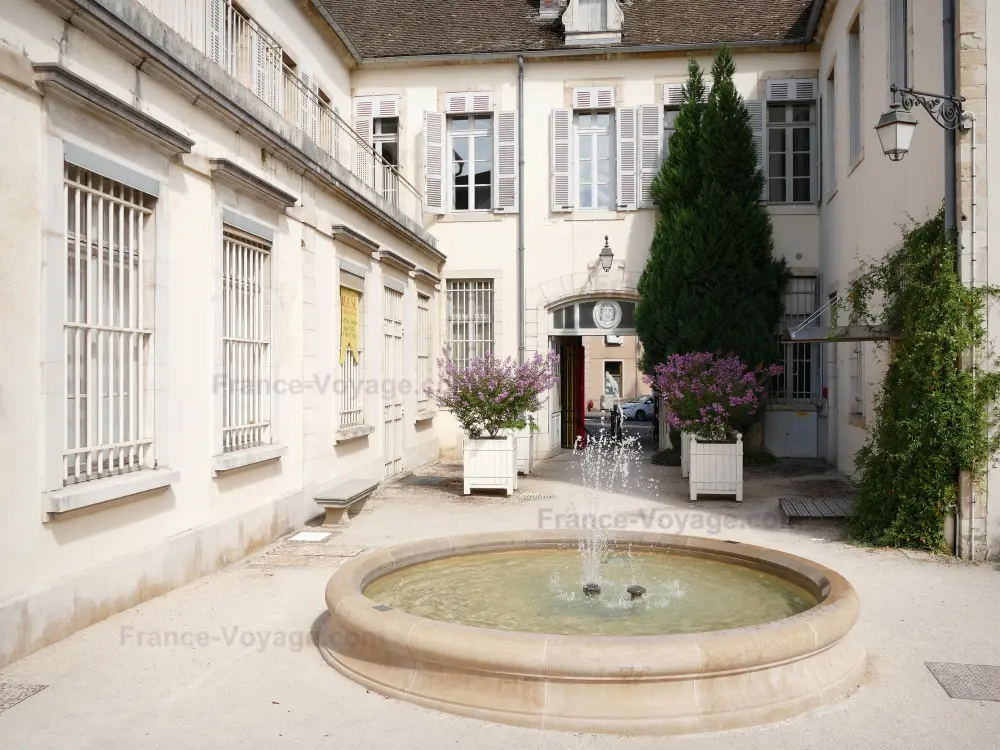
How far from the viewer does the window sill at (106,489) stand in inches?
207

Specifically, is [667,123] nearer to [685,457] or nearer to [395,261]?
[395,261]

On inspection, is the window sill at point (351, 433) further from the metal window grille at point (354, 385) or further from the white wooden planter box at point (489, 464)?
the white wooden planter box at point (489, 464)

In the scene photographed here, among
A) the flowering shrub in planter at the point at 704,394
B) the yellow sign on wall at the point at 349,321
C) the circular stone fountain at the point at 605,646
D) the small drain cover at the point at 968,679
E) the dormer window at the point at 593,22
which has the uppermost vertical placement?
the dormer window at the point at 593,22

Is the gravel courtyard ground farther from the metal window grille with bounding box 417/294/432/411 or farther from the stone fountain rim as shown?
the metal window grille with bounding box 417/294/432/411

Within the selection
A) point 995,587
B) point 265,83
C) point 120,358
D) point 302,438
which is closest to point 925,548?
point 995,587

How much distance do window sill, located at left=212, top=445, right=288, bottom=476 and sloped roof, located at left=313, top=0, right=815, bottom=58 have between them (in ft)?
31.3

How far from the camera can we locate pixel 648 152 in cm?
1542

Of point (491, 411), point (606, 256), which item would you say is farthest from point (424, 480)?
point (606, 256)

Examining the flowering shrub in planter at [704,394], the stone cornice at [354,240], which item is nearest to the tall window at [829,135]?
the flowering shrub in planter at [704,394]

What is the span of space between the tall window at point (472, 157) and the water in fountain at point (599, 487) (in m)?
5.08

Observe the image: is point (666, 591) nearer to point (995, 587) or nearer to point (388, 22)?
point (995, 587)

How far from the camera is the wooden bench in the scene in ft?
29.1

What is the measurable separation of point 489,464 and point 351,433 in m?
1.83

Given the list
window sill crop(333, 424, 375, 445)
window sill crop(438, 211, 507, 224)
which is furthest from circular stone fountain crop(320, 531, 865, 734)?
window sill crop(438, 211, 507, 224)
